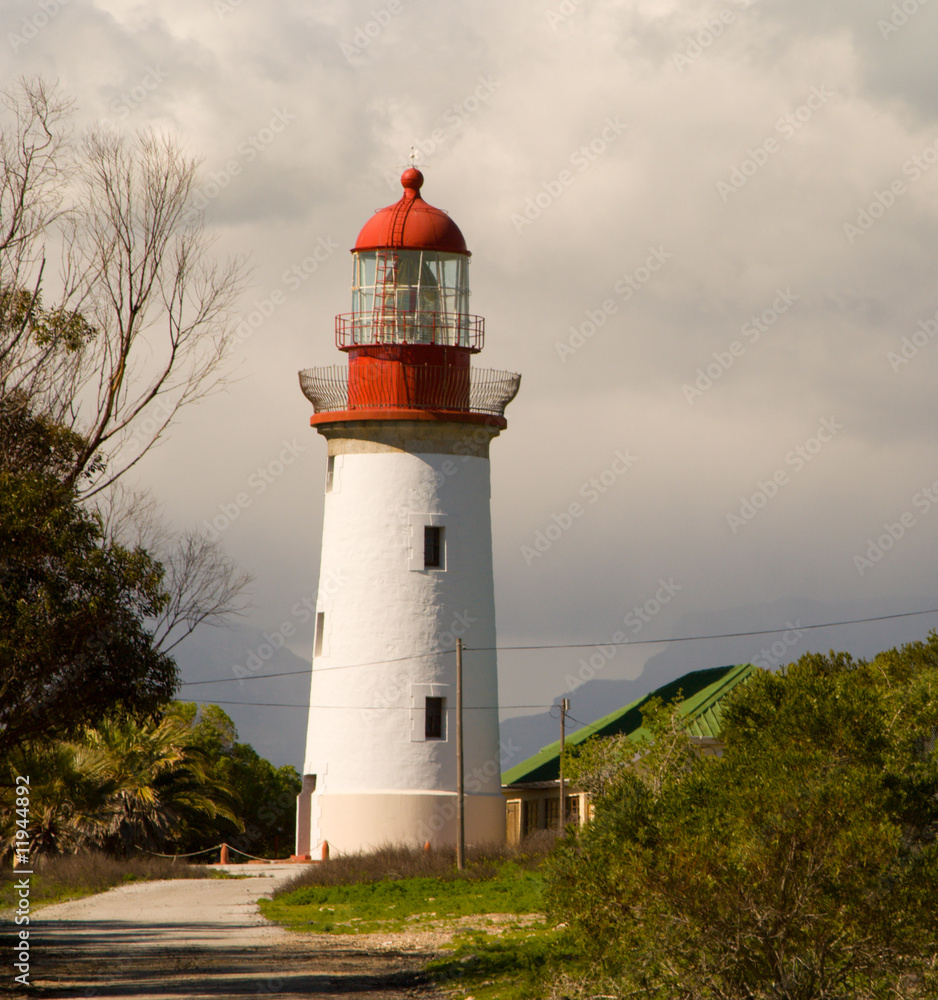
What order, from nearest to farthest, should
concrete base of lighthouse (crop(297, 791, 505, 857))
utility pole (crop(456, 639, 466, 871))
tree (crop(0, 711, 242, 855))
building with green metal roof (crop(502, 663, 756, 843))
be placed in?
utility pole (crop(456, 639, 466, 871)) → tree (crop(0, 711, 242, 855)) → concrete base of lighthouse (crop(297, 791, 505, 857)) → building with green metal roof (crop(502, 663, 756, 843))

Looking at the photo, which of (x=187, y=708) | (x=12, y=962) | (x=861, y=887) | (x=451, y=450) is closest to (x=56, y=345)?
(x=12, y=962)

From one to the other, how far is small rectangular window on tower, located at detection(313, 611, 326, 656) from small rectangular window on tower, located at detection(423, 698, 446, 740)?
2989 mm

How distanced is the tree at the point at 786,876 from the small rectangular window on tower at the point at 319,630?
22.3 m

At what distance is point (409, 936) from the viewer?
21125 millimetres

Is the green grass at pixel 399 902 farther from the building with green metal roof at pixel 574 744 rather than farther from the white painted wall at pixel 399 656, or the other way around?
the building with green metal roof at pixel 574 744

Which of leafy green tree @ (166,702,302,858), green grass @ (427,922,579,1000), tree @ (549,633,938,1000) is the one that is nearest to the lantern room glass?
leafy green tree @ (166,702,302,858)

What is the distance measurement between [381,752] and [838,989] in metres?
22.1

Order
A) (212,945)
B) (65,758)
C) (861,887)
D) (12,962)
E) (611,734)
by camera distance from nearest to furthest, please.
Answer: (861,887), (12,962), (212,945), (65,758), (611,734)

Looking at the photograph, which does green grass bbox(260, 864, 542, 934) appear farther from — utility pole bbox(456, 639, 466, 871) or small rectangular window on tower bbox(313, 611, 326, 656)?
small rectangular window on tower bbox(313, 611, 326, 656)

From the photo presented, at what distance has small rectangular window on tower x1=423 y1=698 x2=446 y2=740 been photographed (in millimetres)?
33375

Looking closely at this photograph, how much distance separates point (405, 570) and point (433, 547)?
2.82ft

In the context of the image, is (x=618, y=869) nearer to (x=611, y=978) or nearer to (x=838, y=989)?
(x=611, y=978)

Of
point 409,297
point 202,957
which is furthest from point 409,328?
point 202,957

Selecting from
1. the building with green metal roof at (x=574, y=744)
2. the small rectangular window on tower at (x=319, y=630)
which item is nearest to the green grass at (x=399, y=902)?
the small rectangular window on tower at (x=319, y=630)
